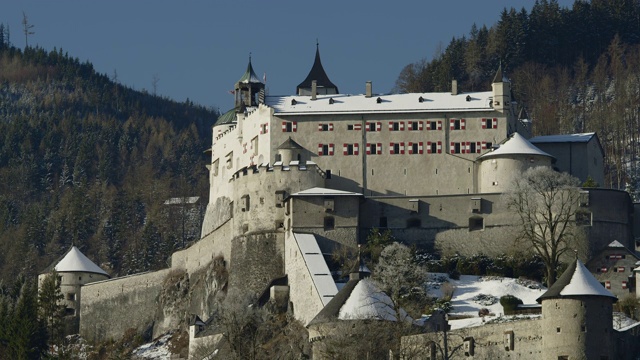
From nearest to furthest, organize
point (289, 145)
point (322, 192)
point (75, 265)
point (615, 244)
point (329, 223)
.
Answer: point (615, 244) → point (329, 223) → point (322, 192) → point (289, 145) → point (75, 265)

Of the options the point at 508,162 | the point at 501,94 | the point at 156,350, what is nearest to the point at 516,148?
the point at 508,162

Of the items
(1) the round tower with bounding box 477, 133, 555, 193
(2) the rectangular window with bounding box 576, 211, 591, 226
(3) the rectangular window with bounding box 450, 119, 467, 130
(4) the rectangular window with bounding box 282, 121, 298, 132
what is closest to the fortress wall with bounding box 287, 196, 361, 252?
(1) the round tower with bounding box 477, 133, 555, 193

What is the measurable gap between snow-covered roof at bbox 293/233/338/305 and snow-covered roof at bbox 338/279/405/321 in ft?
12.0

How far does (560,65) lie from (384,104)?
44.8 meters

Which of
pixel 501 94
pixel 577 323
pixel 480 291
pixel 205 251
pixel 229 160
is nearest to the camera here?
pixel 577 323

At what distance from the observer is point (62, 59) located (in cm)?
19100

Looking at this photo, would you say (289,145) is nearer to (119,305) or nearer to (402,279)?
(119,305)

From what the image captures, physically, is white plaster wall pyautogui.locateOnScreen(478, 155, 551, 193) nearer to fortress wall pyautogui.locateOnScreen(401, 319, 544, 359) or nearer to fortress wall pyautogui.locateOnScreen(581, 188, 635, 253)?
fortress wall pyautogui.locateOnScreen(581, 188, 635, 253)

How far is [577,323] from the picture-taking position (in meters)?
58.9

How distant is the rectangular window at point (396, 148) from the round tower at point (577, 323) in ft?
87.3

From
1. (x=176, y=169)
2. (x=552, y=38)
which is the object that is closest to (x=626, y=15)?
(x=552, y=38)

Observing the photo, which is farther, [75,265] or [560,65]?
[560,65]

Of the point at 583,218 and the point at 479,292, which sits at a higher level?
the point at 583,218

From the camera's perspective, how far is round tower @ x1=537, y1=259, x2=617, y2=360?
58625mm
